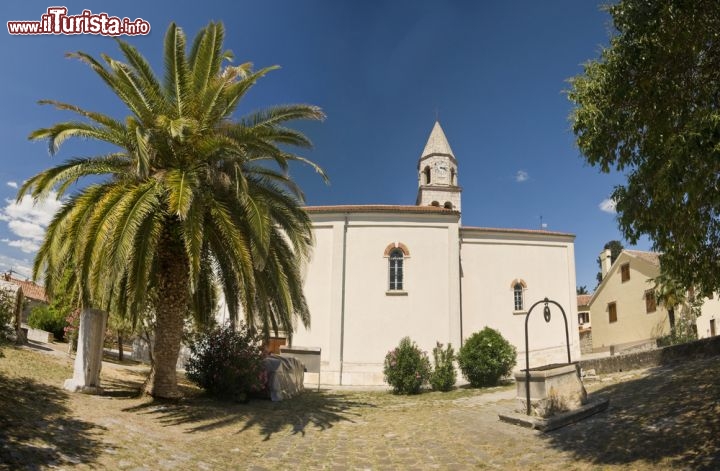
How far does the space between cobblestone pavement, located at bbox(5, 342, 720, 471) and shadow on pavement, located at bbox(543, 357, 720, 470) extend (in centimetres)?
2

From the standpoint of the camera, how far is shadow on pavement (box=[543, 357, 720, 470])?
6973 millimetres

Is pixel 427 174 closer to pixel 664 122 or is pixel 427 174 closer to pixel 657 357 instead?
pixel 657 357

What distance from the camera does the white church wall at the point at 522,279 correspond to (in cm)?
2509

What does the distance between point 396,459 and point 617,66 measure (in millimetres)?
7782

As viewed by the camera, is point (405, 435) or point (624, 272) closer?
point (405, 435)

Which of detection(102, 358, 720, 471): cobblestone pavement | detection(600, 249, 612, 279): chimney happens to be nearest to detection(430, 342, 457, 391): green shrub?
detection(102, 358, 720, 471): cobblestone pavement

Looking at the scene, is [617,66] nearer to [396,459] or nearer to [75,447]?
[396,459]

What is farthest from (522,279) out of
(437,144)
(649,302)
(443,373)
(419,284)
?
(437,144)

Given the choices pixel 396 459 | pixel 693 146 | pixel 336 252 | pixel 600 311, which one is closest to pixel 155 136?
pixel 396 459

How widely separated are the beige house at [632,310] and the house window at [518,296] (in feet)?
28.9

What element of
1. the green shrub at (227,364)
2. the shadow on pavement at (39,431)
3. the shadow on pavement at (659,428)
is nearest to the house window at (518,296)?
the shadow on pavement at (659,428)

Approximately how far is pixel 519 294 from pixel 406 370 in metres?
10.1

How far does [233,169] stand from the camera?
434 inches

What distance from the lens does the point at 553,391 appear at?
1091 cm
